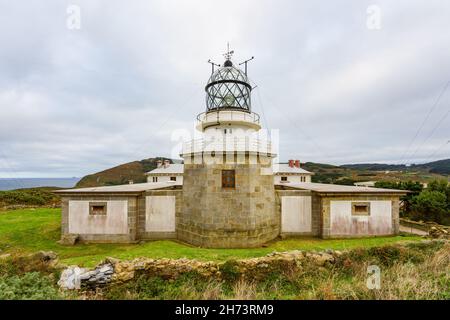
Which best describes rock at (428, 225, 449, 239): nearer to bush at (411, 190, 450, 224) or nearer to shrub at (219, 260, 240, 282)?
bush at (411, 190, 450, 224)

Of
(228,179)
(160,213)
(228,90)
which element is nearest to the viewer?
(228,179)

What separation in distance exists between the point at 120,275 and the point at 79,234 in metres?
7.25

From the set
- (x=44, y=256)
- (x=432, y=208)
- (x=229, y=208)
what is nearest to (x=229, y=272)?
(x=229, y=208)

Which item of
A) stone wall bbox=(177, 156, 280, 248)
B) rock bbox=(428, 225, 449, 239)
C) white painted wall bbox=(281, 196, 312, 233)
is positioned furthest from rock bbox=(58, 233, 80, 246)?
rock bbox=(428, 225, 449, 239)

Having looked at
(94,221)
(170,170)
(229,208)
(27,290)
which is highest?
(170,170)

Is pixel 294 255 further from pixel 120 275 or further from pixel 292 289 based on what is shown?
pixel 120 275

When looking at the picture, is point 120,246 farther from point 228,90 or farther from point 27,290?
point 228,90

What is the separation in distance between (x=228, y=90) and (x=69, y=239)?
1282 centimetres

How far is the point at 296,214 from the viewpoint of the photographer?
1253 centimetres

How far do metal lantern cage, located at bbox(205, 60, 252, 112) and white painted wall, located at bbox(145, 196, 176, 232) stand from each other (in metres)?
6.50

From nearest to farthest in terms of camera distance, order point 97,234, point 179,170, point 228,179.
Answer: point 228,179, point 97,234, point 179,170

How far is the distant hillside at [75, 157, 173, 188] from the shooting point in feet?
223
